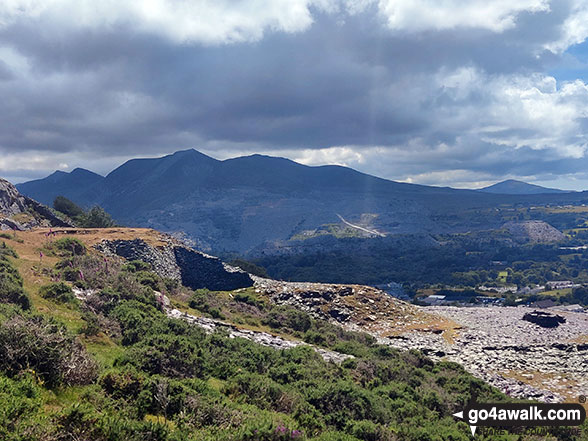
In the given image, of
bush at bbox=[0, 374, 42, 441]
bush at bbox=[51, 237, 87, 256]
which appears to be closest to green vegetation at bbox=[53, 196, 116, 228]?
bush at bbox=[51, 237, 87, 256]

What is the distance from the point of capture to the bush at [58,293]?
789 inches

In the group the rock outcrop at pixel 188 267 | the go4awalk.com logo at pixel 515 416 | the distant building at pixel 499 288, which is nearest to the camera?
the go4awalk.com logo at pixel 515 416

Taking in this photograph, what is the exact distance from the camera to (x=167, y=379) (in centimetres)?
1112

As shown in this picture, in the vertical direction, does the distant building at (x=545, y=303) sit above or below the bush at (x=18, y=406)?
below

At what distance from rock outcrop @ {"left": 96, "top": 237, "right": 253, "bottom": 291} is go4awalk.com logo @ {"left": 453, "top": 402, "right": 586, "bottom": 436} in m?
37.4

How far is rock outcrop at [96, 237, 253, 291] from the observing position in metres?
49.5

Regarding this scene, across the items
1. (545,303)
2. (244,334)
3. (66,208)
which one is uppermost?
(66,208)

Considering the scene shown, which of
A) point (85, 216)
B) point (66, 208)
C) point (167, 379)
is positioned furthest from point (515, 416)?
point (66, 208)

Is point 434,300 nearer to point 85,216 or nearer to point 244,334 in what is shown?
point 85,216

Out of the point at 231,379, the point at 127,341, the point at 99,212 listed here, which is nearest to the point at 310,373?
the point at 231,379

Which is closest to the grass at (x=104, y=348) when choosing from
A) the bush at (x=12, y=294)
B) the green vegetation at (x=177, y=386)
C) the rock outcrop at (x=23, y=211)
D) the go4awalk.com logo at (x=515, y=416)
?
the green vegetation at (x=177, y=386)

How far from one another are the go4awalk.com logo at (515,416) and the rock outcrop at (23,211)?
52.5 m

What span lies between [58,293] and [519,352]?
39.8 m

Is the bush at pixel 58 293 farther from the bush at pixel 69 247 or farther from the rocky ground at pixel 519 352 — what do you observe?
the rocky ground at pixel 519 352
